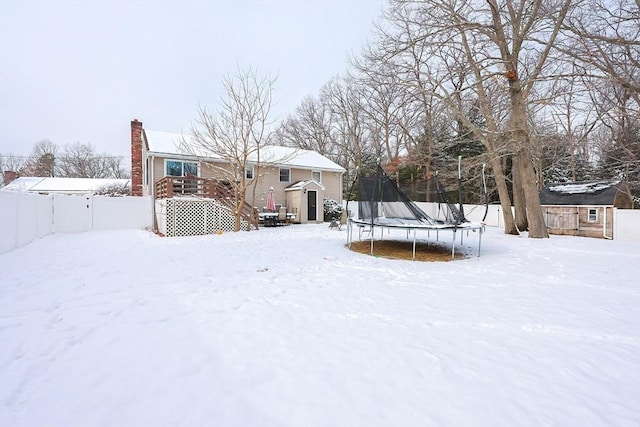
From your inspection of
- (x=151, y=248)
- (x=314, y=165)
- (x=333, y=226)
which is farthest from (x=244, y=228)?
(x=314, y=165)

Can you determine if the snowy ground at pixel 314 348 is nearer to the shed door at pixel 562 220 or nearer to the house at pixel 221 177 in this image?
the house at pixel 221 177

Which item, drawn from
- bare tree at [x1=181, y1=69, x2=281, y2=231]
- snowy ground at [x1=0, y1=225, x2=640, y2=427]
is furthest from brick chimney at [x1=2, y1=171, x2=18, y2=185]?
snowy ground at [x1=0, y1=225, x2=640, y2=427]

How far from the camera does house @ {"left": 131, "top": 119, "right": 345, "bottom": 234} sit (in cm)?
1297

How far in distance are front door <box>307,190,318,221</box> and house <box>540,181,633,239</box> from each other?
11.1m

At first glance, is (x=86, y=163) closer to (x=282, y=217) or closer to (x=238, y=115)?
(x=238, y=115)

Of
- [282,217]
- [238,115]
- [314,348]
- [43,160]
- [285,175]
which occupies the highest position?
Answer: [43,160]

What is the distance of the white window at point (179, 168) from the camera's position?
46.6 feet

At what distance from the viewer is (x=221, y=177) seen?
15094 mm

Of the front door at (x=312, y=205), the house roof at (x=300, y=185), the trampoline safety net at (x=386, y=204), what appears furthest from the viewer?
the front door at (x=312, y=205)

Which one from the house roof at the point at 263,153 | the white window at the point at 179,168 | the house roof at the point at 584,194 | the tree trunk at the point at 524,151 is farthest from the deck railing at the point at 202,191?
the house roof at the point at 584,194

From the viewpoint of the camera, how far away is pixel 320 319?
354 centimetres

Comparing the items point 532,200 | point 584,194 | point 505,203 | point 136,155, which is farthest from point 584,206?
point 136,155

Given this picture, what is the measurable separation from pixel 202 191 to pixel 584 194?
16131mm

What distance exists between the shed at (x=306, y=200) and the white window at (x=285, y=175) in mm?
478
